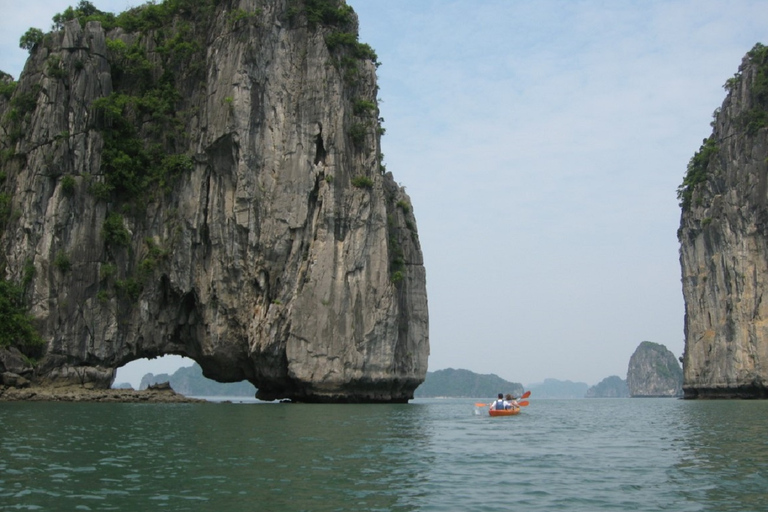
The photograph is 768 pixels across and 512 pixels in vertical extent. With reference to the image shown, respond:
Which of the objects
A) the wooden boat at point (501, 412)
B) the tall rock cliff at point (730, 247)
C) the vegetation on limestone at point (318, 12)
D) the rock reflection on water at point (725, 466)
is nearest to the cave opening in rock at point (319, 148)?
the vegetation on limestone at point (318, 12)

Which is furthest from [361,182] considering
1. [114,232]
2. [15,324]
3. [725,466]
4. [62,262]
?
[725,466]

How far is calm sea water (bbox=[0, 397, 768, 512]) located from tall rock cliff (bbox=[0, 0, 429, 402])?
16.7 metres

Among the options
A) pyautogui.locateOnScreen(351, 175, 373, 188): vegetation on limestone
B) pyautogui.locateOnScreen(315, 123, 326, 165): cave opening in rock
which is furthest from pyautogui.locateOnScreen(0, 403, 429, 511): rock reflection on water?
pyautogui.locateOnScreen(315, 123, 326, 165): cave opening in rock

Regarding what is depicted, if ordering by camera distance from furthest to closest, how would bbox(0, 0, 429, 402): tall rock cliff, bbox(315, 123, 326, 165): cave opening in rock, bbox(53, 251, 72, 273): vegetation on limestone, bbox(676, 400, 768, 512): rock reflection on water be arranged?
bbox(315, 123, 326, 165): cave opening in rock → bbox(0, 0, 429, 402): tall rock cliff → bbox(53, 251, 72, 273): vegetation on limestone → bbox(676, 400, 768, 512): rock reflection on water

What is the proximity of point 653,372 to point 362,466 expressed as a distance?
16596 cm


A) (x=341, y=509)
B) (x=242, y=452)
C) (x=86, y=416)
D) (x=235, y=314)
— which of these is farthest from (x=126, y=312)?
(x=341, y=509)

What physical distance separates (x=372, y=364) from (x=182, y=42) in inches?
1035

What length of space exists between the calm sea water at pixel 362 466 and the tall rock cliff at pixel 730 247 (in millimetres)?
35476

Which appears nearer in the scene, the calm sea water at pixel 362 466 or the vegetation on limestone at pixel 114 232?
the calm sea water at pixel 362 466

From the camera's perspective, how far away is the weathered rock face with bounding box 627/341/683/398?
16338cm

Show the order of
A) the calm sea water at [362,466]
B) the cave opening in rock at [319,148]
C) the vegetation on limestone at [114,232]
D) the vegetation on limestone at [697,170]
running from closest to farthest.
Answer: the calm sea water at [362,466]
the vegetation on limestone at [114,232]
the cave opening in rock at [319,148]
the vegetation on limestone at [697,170]

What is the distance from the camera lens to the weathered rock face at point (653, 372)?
16338cm

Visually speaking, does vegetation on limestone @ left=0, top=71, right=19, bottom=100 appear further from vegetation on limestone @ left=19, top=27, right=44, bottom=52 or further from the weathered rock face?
the weathered rock face

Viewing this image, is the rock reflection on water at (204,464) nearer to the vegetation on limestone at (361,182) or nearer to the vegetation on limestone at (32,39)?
the vegetation on limestone at (361,182)
